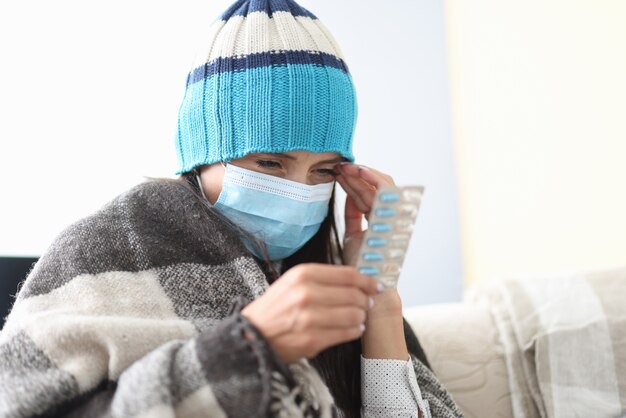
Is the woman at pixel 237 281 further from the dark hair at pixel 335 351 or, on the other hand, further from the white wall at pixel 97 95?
the white wall at pixel 97 95

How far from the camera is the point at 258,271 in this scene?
849 mm

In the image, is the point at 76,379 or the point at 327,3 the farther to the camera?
the point at 327,3

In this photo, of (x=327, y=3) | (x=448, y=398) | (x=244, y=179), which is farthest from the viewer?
(x=327, y=3)

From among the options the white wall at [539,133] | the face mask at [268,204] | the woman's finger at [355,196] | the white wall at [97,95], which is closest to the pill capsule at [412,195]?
the face mask at [268,204]

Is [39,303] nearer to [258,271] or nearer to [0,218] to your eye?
[258,271]

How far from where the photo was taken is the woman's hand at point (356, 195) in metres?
1.01

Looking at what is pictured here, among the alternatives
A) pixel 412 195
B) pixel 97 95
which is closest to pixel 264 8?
pixel 412 195

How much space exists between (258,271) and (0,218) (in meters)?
1.02

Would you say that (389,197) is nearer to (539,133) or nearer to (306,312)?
(306,312)

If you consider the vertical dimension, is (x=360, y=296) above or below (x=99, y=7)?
below

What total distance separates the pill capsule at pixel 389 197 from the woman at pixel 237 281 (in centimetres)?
8

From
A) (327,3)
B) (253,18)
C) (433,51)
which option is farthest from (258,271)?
(433,51)

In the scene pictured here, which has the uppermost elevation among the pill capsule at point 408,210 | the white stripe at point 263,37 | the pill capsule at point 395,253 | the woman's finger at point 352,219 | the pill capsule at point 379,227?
the white stripe at point 263,37

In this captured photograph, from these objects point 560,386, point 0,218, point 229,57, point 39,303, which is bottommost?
point 560,386
